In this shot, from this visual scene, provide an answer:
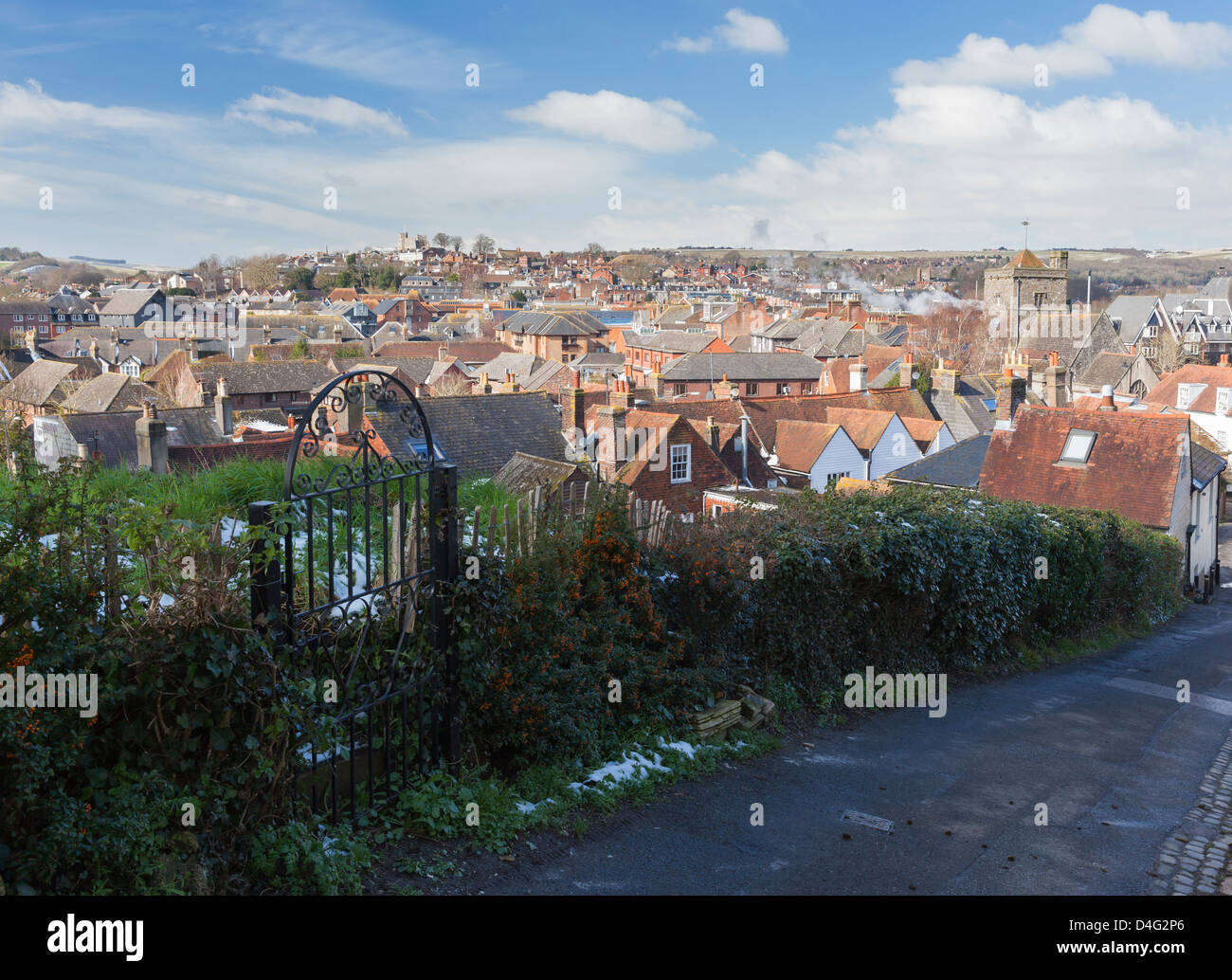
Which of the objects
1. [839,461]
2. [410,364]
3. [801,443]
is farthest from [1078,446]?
[410,364]

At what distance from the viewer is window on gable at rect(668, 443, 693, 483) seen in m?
28.4

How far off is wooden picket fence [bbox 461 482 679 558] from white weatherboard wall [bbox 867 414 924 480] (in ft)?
97.0

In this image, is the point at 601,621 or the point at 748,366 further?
the point at 748,366

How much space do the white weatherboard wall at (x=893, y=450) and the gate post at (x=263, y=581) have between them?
113ft

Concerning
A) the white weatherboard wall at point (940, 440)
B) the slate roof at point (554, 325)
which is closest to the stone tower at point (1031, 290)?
the slate roof at point (554, 325)

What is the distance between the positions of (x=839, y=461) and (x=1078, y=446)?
471 inches

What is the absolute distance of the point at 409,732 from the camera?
7023mm

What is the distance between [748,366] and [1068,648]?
62.3m

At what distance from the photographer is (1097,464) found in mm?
25875

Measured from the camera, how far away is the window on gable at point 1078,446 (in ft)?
85.5

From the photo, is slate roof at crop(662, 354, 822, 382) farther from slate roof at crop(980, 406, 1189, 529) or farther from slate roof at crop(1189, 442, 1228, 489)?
slate roof at crop(980, 406, 1189, 529)

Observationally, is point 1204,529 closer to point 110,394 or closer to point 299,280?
point 110,394
